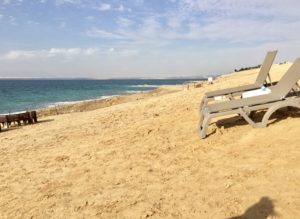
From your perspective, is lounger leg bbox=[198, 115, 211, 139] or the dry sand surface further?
lounger leg bbox=[198, 115, 211, 139]

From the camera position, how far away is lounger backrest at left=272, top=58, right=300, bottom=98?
302 inches

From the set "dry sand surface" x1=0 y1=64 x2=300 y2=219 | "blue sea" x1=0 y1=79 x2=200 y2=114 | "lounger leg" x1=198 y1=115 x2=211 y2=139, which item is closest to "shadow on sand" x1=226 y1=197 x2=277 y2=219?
"dry sand surface" x1=0 y1=64 x2=300 y2=219

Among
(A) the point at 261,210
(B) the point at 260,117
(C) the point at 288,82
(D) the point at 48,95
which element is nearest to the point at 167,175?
(A) the point at 261,210

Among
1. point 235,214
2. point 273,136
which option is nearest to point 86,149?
point 273,136

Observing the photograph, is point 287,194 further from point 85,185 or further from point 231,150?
point 85,185

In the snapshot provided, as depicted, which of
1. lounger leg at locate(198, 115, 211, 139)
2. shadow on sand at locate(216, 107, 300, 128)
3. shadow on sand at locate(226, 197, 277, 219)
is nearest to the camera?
shadow on sand at locate(226, 197, 277, 219)

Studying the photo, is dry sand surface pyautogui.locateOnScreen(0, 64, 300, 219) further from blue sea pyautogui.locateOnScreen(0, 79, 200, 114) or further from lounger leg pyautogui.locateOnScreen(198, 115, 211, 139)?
blue sea pyautogui.locateOnScreen(0, 79, 200, 114)

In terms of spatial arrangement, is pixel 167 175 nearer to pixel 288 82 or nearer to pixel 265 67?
pixel 288 82

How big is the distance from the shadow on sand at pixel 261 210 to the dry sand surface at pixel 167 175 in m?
0.01

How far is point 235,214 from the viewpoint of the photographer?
4.86 metres

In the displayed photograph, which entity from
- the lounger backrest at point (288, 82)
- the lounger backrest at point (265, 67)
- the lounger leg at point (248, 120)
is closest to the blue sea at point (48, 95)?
the lounger backrest at point (265, 67)

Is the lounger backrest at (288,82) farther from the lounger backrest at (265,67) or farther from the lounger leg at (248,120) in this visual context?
the lounger backrest at (265,67)

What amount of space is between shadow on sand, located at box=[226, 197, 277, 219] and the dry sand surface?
1 centimetres

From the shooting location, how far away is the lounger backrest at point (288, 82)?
302 inches
